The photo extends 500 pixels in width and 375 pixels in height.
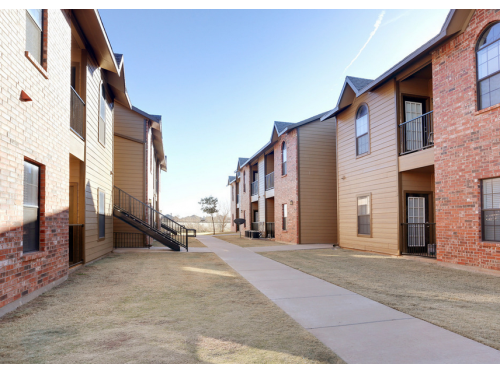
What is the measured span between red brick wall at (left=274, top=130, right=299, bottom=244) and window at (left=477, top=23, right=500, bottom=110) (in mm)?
9720

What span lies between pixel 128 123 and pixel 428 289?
43.2 feet

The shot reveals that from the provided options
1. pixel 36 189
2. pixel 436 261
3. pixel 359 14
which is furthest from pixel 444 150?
pixel 36 189

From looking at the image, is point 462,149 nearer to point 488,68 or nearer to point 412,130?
Answer: point 488,68

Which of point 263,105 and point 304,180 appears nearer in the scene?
point 304,180

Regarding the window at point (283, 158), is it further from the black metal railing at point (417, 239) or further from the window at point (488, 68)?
the window at point (488, 68)

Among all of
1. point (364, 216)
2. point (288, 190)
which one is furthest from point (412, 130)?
point (288, 190)

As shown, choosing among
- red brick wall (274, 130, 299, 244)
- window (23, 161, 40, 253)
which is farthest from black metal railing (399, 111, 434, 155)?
window (23, 161, 40, 253)

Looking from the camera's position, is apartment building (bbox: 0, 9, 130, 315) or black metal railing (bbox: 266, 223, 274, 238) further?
black metal railing (bbox: 266, 223, 274, 238)

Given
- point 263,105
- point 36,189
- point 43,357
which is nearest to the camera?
point 43,357

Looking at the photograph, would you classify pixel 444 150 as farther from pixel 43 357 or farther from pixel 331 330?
pixel 43 357

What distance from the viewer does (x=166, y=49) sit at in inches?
774

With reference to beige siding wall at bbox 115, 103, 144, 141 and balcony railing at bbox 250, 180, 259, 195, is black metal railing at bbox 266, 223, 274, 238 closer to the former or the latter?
balcony railing at bbox 250, 180, 259, 195

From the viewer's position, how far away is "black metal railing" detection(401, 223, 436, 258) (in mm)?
11523

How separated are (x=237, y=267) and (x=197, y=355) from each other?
638cm
